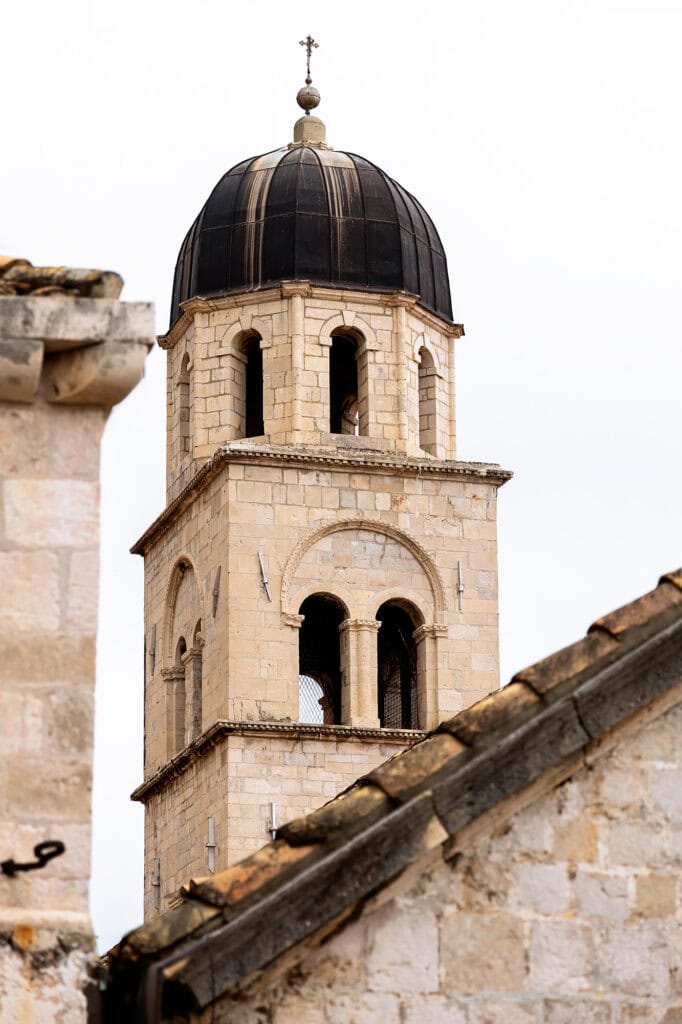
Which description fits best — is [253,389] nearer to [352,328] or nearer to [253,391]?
[253,391]

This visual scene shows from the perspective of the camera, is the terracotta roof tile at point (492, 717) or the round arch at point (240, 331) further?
the round arch at point (240, 331)

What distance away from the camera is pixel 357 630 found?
36.5 m

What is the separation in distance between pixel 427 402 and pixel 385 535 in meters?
2.17

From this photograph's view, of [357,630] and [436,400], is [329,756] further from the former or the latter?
[436,400]

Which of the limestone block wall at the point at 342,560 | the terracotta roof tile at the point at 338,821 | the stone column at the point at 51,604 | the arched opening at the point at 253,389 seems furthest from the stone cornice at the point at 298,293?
the terracotta roof tile at the point at 338,821

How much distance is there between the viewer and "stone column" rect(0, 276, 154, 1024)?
25.3ft

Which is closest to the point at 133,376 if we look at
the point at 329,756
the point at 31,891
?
the point at 31,891

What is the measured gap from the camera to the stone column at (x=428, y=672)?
36094mm

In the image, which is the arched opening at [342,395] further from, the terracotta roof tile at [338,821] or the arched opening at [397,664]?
the terracotta roof tile at [338,821]

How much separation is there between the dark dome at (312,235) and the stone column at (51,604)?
97.4ft

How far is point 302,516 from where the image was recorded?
121 ft

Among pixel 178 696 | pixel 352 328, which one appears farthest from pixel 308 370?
pixel 178 696

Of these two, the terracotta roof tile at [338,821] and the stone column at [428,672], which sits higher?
the stone column at [428,672]

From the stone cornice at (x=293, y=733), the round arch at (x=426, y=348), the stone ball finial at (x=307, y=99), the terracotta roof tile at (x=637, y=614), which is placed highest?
the stone ball finial at (x=307, y=99)
